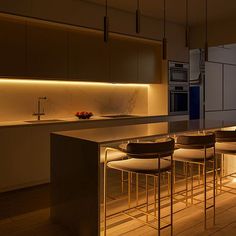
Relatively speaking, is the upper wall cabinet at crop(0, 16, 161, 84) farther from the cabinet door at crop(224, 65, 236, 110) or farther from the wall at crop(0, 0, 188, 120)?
the cabinet door at crop(224, 65, 236, 110)

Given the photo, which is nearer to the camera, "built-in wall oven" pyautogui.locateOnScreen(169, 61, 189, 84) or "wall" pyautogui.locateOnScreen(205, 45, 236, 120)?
"built-in wall oven" pyautogui.locateOnScreen(169, 61, 189, 84)

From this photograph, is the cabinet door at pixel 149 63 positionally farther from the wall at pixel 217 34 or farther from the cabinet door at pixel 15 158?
the cabinet door at pixel 15 158

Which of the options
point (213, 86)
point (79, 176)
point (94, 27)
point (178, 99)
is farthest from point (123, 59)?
point (79, 176)

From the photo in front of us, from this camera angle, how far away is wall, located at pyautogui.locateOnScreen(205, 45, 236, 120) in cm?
675

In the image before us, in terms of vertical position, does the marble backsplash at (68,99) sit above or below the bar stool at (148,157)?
above

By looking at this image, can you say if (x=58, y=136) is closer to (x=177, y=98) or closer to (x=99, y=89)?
(x=99, y=89)

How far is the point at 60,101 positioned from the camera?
508 cm

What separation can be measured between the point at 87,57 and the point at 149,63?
1422 millimetres

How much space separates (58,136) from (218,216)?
1815mm

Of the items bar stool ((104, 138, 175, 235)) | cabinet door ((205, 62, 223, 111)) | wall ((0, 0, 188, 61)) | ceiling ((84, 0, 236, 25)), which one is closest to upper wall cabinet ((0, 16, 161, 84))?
wall ((0, 0, 188, 61))

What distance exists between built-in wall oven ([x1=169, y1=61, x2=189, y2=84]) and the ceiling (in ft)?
2.68

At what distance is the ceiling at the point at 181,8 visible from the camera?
15.2 ft

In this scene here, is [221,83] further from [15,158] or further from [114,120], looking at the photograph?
[15,158]

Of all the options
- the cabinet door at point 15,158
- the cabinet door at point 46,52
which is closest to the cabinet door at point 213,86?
the cabinet door at point 46,52
